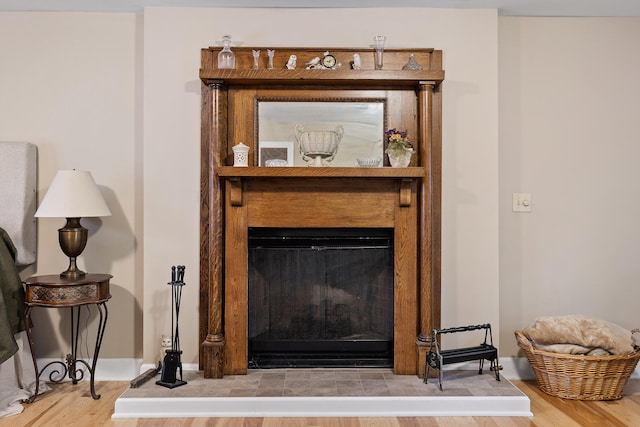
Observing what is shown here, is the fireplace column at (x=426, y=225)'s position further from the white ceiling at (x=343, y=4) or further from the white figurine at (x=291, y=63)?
the white figurine at (x=291, y=63)

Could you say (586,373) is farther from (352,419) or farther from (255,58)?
(255,58)

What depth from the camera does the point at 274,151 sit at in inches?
121

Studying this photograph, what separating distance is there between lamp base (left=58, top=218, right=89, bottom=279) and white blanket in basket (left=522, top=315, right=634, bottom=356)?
8.53 ft

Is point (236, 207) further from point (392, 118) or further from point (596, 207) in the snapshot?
point (596, 207)

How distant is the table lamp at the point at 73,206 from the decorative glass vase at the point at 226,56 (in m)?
1.00

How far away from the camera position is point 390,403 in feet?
8.70

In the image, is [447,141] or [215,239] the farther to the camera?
[447,141]

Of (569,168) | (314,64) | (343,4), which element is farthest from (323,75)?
(569,168)

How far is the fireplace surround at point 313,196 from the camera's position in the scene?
2.96 meters

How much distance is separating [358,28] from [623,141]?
183cm

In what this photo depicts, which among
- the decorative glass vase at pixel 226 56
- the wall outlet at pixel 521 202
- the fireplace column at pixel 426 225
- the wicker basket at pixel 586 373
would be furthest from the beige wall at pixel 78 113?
the wicker basket at pixel 586 373

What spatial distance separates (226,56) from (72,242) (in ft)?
4.44

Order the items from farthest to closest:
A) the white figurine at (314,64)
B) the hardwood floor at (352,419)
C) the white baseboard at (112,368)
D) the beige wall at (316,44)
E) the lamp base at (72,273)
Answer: the white baseboard at (112,368) < the beige wall at (316,44) < the white figurine at (314,64) < the lamp base at (72,273) < the hardwood floor at (352,419)

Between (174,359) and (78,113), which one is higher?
(78,113)
